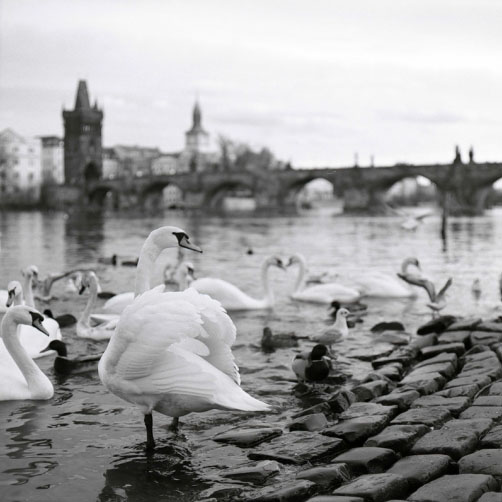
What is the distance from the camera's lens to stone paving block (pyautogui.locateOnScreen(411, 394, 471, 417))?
4.92 m

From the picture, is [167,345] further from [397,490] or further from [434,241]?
[434,241]

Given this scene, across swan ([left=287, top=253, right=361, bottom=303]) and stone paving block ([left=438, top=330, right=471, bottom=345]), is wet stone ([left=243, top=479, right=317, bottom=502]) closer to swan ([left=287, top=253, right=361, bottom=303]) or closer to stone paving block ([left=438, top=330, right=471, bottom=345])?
stone paving block ([left=438, top=330, right=471, bottom=345])

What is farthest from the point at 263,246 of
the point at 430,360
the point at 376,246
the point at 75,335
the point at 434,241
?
the point at 430,360

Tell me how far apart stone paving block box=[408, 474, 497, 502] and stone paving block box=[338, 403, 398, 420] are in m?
1.20

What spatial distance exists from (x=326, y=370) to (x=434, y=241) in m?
22.2

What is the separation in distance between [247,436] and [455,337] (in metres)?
3.07

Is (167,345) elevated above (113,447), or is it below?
above

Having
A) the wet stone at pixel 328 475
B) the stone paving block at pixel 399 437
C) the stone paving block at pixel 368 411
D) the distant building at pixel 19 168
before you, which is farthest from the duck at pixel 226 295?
the distant building at pixel 19 168

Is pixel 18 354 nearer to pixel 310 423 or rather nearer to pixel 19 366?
pixel 19 366

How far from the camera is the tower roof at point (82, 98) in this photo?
350 ft

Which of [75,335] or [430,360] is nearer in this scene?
[430,360]

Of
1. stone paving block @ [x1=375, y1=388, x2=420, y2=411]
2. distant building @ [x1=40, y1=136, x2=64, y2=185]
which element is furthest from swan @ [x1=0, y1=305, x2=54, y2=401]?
distant building @ [x1=40, y1=136, x2=64, y2=185]

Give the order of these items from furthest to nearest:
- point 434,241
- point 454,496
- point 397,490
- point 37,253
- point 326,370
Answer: point 434,241, point 37,253, point 326,370, point 397,490, point 454,496

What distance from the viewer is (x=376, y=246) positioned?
25312 millimetres
